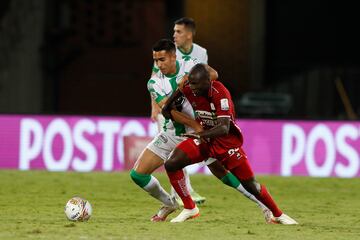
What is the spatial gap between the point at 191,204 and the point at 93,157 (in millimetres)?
7389

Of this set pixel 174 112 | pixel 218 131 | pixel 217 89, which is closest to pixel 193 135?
pixel 218 131

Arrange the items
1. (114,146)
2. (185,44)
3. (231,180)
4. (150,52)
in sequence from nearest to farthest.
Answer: (231,180)
(185,44)
(114,146)
(150,52)

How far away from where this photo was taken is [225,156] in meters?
10.5

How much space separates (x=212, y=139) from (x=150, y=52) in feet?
50.6

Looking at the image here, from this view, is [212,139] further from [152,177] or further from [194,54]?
[194,54]

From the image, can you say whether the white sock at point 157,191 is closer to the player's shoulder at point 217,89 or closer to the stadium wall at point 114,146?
the player's shoulder at point 217,89

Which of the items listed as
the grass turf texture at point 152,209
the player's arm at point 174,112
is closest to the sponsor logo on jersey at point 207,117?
the player's arm at point 174,112

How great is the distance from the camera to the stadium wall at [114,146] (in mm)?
18078

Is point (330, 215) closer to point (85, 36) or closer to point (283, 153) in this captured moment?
point (283, 153)

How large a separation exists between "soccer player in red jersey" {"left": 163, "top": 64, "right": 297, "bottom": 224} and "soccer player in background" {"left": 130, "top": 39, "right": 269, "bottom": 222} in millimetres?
216

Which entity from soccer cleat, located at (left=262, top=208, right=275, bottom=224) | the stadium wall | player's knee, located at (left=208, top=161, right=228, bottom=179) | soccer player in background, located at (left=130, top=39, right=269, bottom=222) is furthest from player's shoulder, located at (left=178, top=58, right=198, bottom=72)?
the stadium wall

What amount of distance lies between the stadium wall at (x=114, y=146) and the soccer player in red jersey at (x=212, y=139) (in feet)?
24.2

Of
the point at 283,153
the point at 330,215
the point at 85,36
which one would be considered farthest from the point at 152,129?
the point at 85,36

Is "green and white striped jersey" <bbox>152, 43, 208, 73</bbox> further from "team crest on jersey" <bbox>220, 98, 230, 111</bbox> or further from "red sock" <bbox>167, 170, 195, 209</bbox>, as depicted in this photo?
"team crest on jersey" <bbox>220, 98, 230, 111</bbox>
